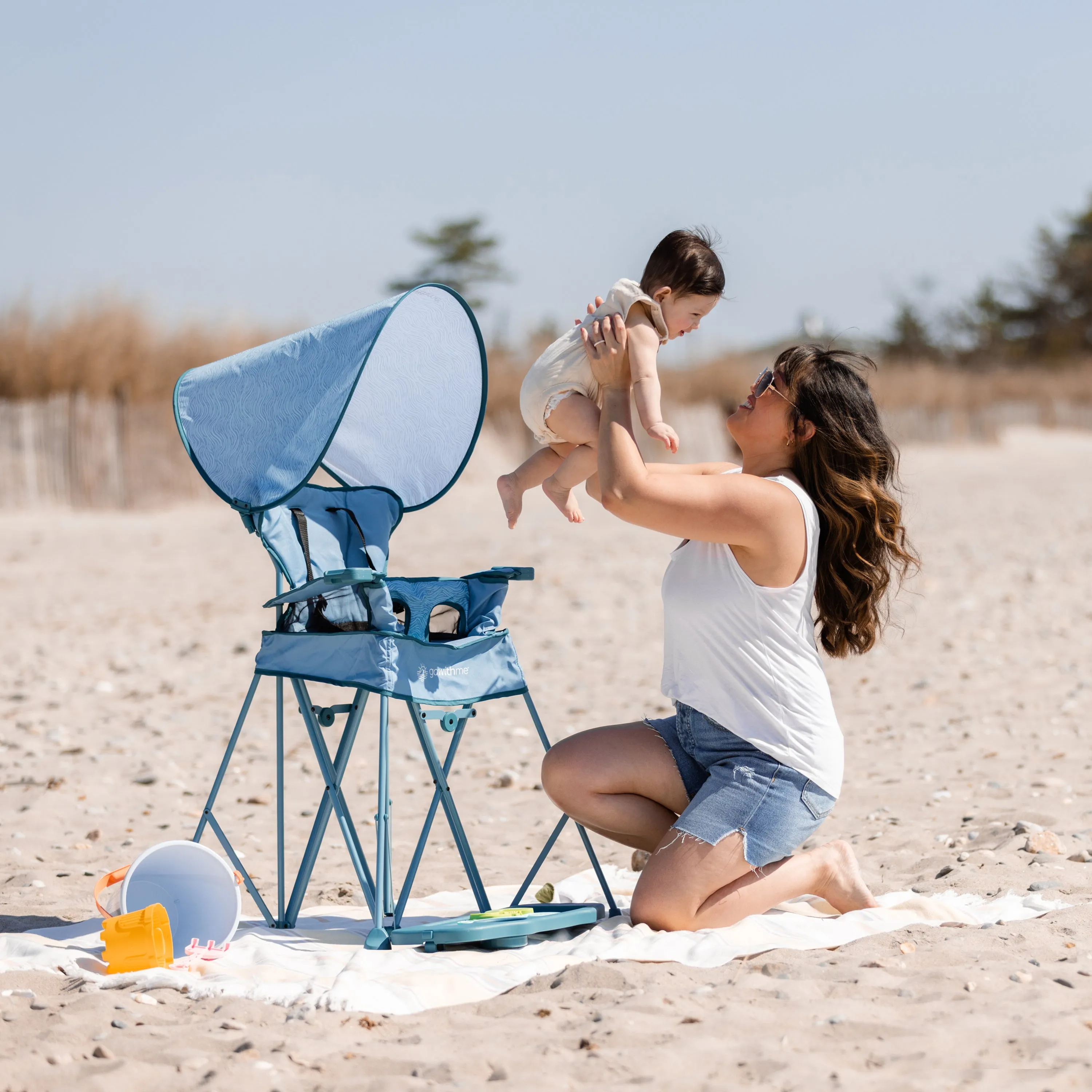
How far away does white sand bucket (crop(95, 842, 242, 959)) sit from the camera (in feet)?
10.3

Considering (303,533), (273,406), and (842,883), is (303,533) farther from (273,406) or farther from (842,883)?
(842,883)

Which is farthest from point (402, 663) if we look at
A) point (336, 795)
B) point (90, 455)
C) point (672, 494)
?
point (90, 455)

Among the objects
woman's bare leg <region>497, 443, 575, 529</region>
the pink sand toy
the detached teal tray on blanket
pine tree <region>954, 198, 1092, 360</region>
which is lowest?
the detached teal tray on blanket

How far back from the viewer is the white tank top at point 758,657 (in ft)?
10.5

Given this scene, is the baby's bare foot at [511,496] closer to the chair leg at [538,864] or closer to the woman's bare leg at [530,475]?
the woman's bare leg at [530,475]

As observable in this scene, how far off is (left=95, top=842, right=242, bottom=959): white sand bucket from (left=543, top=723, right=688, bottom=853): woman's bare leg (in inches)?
34.5

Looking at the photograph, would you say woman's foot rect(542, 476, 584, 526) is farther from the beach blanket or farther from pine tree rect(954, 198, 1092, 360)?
pine tree rect(954, 198, 1092, 360)

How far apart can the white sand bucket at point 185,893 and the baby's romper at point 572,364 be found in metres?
1.46

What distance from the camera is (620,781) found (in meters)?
3.34

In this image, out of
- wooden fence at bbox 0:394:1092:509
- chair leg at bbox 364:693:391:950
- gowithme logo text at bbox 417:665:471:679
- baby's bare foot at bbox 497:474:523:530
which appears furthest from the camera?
wooden fence at bbox 0:394:1092:509

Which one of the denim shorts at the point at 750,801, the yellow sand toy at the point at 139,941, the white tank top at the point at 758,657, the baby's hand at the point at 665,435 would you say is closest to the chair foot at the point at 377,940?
the yellow sand toy at the point at 139,941

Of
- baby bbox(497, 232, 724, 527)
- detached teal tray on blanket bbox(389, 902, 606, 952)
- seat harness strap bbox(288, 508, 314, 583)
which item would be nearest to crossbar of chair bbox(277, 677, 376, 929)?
detached teal tray on blanket bbox(389, 902, 606, 952)

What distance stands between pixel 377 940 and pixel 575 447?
144 cm

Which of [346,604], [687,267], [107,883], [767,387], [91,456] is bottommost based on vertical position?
[107,883]
